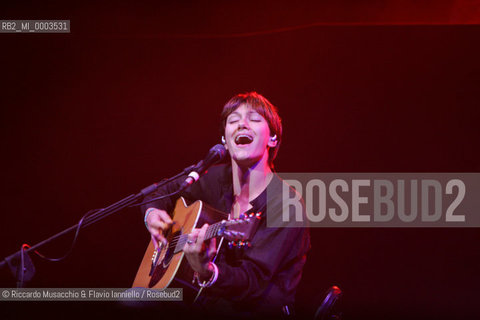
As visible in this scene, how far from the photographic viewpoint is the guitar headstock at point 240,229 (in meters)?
2.21

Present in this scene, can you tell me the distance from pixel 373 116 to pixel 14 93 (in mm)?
2788

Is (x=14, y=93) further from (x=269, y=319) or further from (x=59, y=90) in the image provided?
(x=269, y=319)

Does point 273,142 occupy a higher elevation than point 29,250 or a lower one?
higher

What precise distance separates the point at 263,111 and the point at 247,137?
218 millimetres

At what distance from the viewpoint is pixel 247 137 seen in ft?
9.23

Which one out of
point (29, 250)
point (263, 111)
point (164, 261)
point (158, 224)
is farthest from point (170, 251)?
point (263, 111)

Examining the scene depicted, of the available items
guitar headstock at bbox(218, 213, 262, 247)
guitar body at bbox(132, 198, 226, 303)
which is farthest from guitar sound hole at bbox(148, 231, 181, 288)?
guitar headstock at bbox(218, 213, 262, 247)

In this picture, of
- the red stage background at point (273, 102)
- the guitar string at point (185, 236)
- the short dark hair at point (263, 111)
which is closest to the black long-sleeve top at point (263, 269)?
the guitar string at point (185, 236)

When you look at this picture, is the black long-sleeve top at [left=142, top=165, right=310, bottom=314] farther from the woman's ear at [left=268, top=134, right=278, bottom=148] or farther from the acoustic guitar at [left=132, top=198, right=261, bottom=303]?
the woman's ear at [left=268, top=134, right=278, bottom=148]

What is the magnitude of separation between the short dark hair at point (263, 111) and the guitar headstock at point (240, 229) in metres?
0.71

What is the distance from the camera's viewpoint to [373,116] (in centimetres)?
317

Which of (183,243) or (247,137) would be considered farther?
(247,137)

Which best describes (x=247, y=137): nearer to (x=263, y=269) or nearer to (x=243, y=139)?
(x=243, y=139)

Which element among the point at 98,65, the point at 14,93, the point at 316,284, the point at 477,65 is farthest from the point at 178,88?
the point at 477,65
